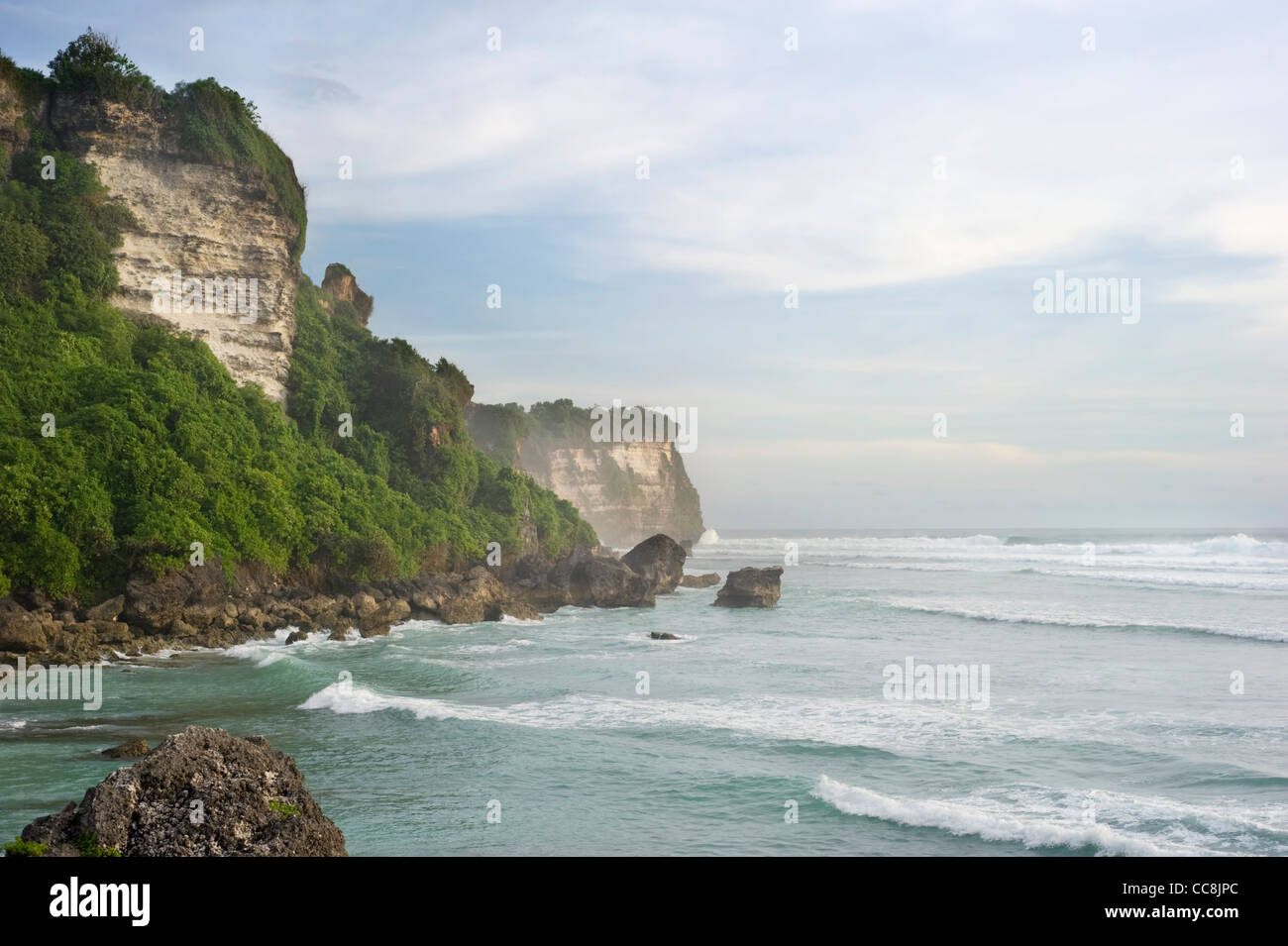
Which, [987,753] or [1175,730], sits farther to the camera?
[1175,730]

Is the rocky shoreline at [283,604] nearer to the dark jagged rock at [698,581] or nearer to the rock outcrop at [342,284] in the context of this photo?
the dark jagged rock at [698,581]

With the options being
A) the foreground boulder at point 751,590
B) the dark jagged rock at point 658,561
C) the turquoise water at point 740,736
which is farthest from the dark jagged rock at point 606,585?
the turquoise water at point 740,736

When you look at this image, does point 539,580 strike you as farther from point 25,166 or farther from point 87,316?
point 25,166

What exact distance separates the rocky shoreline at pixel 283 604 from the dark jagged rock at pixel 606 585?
49 millimetres

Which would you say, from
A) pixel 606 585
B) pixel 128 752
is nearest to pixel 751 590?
pixel 606 585

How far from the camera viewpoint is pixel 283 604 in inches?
1303

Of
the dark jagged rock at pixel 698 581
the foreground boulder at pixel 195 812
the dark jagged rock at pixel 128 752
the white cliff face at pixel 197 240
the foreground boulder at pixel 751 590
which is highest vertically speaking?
the white cliff face at pixel 197 240

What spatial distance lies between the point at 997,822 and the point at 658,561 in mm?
38139

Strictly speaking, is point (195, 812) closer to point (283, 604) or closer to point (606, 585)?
point (283, 604)

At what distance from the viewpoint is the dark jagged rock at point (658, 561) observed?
48969 mm
